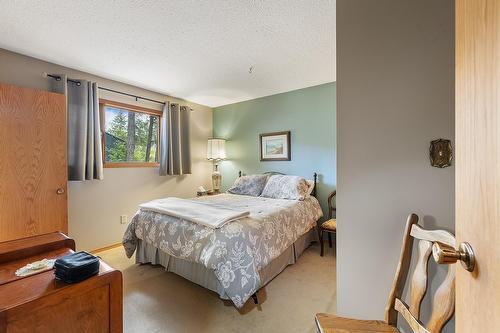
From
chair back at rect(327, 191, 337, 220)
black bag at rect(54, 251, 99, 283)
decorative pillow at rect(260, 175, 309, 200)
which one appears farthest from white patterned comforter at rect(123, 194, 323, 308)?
black bag at rect(54, 251, 99, 283)

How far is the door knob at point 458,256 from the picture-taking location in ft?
1.60

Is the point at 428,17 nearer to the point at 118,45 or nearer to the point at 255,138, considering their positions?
the point at 118,45

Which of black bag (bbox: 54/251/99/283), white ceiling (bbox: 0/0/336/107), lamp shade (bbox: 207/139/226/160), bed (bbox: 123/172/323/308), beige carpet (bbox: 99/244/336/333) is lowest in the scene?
beige carpet (bbox: 99/244/336/333)

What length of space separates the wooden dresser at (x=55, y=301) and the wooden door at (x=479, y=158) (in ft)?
3.91

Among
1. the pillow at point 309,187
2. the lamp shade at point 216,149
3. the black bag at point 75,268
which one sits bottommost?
the black bag at point 75,268

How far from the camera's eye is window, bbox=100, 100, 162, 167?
10.7 ft

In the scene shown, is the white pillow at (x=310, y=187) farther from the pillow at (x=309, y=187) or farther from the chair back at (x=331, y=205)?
the chair back at (x=331, y=205)

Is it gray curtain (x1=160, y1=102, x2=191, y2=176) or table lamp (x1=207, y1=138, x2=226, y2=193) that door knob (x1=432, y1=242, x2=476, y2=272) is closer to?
gray curtain (x1=160, y1=102, x2=191, y2=176)

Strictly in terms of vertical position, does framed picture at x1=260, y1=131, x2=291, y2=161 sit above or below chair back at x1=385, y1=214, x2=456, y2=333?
above

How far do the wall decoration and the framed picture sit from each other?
107 inches

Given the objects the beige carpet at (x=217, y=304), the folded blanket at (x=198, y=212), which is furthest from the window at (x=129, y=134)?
the beige carpet at (x=217, y=304)

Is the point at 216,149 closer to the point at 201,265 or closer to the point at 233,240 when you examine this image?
the point at 201,265

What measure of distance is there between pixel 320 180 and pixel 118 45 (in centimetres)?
301

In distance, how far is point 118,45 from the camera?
228cm
